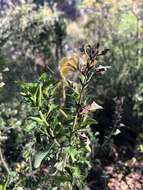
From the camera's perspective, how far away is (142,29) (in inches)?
296

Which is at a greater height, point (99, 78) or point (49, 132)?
point (99, 78)

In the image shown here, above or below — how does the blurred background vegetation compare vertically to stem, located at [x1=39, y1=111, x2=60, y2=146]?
above

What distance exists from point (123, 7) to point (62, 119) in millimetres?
5802

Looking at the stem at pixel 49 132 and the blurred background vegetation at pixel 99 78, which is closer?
the stem at pixel 49 132

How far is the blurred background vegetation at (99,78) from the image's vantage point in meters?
4.89

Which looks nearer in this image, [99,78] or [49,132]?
[49,132]

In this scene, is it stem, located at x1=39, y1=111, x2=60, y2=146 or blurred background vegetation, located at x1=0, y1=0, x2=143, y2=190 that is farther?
blurred background vegetation, located at x1=0, y1=0, x2=143, y2=190

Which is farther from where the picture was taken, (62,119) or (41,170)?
(41,170)

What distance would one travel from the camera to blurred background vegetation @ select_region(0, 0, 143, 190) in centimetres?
489

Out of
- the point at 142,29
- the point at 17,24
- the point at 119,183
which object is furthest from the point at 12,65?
the point at 119,183

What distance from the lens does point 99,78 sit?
6.46m

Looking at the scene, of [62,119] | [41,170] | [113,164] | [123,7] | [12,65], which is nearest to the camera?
[62,119]

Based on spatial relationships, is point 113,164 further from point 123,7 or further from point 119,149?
point 123,7

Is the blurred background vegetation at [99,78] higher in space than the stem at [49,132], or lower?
higher
